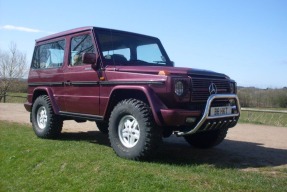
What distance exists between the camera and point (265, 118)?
12.7 meters

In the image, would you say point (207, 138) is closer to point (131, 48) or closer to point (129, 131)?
point (129, 131)

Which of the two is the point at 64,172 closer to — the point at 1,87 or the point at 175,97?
the point at 175,97

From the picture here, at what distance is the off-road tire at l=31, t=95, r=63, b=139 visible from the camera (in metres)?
7.41

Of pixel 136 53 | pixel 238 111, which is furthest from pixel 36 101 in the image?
pixel 238 111

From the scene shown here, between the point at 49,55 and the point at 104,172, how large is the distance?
3751mm

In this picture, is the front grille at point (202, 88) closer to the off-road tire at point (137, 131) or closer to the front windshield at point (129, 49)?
the off-road tire at point (137, 131)

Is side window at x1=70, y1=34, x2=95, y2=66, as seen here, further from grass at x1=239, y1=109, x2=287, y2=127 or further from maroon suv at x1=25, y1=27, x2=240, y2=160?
grass at x1=239, y1=109, x2=287, y2=127

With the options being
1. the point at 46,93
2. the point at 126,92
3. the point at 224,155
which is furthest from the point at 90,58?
the point at 224,155

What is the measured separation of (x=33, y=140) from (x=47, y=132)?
0.32 m

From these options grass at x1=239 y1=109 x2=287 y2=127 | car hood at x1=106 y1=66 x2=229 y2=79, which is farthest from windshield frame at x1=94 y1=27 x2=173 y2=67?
grass at x1=239 y1=109 x2=287 y2=127

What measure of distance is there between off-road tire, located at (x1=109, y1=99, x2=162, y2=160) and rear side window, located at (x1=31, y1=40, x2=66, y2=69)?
7.62 ft

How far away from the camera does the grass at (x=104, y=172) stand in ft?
14.2

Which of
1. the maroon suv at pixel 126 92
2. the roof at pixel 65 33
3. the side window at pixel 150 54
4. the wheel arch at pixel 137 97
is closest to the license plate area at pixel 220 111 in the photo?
the maroon suv at pixel 126 92

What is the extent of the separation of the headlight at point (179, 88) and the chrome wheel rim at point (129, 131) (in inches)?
30.4
